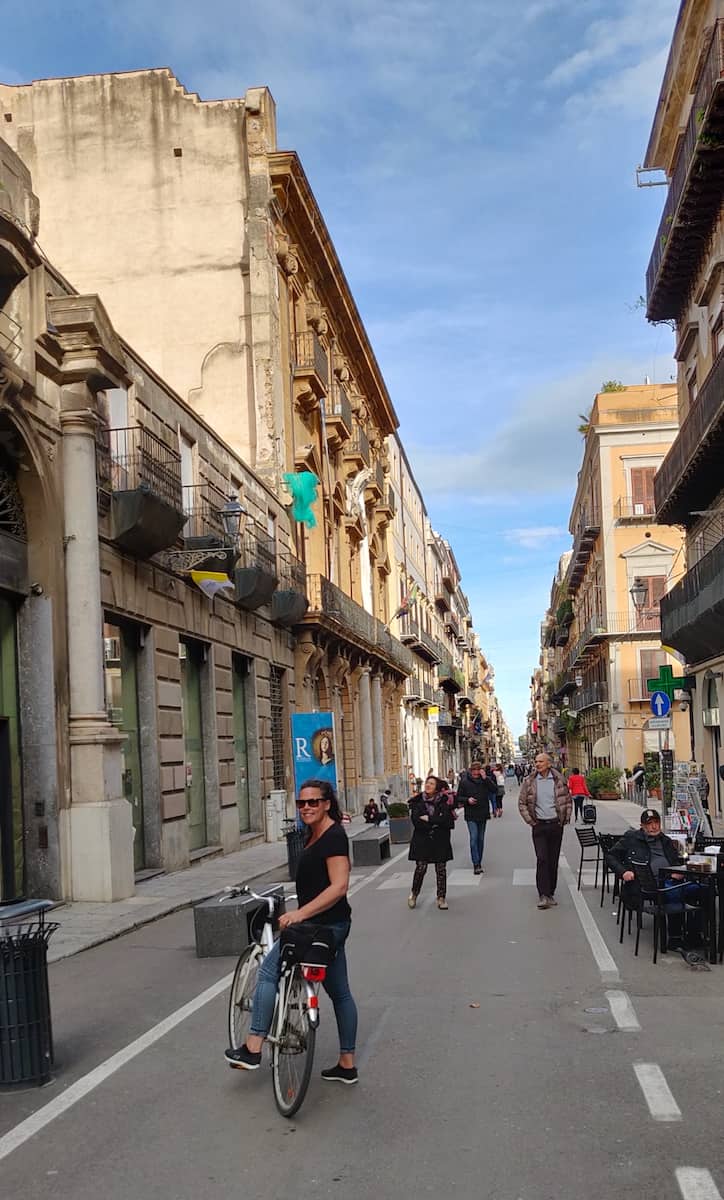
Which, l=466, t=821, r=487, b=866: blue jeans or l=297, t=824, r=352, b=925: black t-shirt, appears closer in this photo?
l=297, t=824, r=352, b=925: black t-shirt

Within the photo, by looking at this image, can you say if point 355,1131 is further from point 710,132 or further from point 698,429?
point 698,429

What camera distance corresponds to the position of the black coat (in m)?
14.2

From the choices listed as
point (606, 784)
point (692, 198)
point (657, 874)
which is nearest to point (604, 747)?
point (606, 784)

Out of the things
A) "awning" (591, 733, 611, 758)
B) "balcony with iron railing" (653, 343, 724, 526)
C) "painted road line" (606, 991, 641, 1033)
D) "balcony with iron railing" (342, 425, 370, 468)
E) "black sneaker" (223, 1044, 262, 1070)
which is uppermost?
"balcony with iron railing" (342, 425, 370, 468)

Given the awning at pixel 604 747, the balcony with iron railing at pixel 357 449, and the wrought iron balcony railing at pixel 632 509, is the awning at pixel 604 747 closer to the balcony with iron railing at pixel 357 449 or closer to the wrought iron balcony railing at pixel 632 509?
the wrought iron balcony railing at pixel 632 509

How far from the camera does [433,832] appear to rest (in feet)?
46.8

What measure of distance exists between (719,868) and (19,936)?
6.77 metres

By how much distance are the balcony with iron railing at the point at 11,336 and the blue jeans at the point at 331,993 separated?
10.3m

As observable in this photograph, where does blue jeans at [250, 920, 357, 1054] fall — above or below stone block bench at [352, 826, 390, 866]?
above

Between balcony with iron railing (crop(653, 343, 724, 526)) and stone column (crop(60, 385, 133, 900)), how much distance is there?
38.4 feet

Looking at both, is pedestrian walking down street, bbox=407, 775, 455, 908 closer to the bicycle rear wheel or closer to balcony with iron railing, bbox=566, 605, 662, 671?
the bicycle rear wheel

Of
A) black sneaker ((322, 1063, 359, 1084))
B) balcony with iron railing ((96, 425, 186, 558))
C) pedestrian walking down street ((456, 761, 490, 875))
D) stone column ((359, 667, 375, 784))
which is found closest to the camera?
black sneaker ((322, 1063, 359, 1084))

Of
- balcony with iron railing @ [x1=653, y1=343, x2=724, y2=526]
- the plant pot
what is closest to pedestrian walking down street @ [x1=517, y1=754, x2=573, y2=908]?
balcony with iron railing @ [x1=653, y1=343, x2=724, y2=526]

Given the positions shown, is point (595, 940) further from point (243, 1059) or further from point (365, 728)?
point (365, 728)
